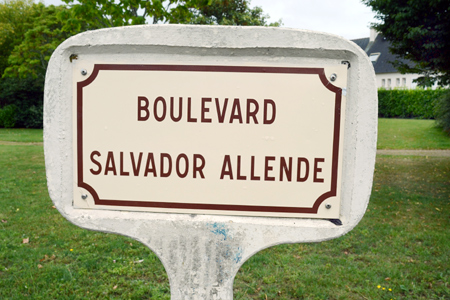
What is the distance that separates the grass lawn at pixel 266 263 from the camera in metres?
3.46

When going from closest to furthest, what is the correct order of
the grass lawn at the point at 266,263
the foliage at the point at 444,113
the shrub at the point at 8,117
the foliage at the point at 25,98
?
the grass lawn at the point at 266,263 → the foliage at the point at 444,113 → the shrub at the point at 8,117 → the foliage at the point at 25,98

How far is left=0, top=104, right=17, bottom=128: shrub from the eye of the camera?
78.9 feet

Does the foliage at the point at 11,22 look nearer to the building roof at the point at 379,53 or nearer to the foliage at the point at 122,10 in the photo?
the foliage at the point at 122,10

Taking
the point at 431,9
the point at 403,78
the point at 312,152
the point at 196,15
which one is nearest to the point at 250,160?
the point at 312,152

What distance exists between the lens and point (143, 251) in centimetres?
434

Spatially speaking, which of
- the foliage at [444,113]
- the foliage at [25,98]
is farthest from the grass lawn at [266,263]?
the foliage at [25,98]

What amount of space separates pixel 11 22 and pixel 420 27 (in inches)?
1096

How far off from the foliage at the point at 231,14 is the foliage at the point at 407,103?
46.6 ft

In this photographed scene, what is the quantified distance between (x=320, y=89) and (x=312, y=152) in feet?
0.73

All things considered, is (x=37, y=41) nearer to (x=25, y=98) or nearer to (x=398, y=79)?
(x=25, y=98)

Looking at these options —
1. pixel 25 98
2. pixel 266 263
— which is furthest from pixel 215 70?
pixel 25 98

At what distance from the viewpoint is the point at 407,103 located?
31.4 metres

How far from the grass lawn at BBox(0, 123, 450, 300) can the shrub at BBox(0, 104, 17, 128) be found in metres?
20.8

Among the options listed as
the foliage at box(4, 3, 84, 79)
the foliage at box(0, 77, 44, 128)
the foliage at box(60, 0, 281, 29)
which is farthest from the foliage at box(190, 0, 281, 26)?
the foliage at box(60, 0, 281, 29)
